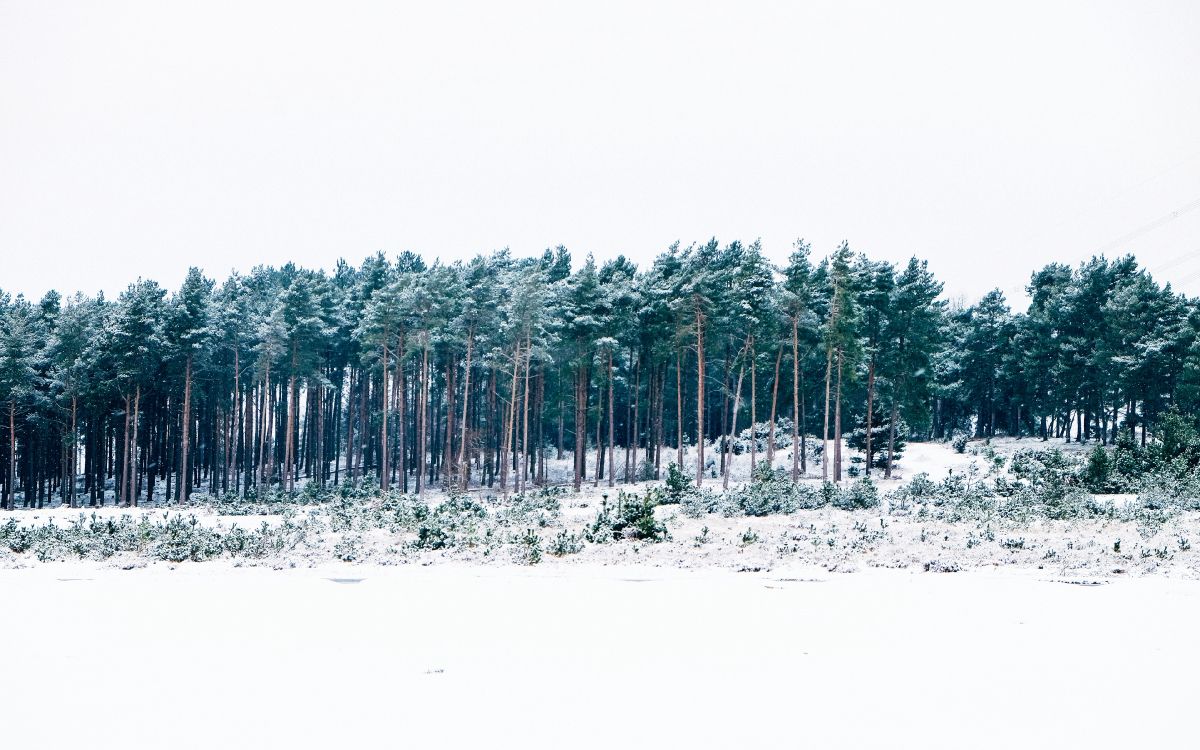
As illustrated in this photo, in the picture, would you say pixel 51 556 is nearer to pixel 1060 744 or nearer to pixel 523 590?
pixel 523 590

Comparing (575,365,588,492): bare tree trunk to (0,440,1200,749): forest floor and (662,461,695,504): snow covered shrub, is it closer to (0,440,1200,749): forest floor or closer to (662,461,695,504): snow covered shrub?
(662,461,695,504): snow covered shrub

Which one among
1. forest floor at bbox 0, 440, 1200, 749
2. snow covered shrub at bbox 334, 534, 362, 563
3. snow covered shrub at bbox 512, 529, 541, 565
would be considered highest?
forest floor at bbox 0, 440, 1200, 749

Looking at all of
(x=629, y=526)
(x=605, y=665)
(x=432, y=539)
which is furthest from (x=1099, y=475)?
(x=605, y=665)

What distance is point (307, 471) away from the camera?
6000 cm

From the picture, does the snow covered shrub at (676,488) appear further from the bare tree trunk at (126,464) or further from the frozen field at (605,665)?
the bare tree trunk at (126,464)

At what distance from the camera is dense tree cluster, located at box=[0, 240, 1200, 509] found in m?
45.8

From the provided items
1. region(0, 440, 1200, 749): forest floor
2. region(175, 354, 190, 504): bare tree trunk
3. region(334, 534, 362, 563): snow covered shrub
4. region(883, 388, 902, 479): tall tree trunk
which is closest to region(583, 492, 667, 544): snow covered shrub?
region(0, 440, 1200, 749): forest floor

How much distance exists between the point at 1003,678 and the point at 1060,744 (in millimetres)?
1971

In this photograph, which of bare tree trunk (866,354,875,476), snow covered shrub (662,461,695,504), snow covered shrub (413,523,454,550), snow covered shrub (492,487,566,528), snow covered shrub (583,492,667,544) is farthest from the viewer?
bare tree trunk (866,354,875,476)

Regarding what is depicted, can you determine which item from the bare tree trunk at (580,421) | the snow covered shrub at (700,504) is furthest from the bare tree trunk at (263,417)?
the snow covered shrub at (700,504)

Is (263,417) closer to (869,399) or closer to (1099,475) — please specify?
(869,399)

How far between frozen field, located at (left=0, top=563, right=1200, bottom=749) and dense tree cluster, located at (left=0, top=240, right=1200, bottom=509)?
95.1ft

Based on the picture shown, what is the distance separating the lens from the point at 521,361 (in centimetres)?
4647

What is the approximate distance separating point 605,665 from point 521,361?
38.3m
